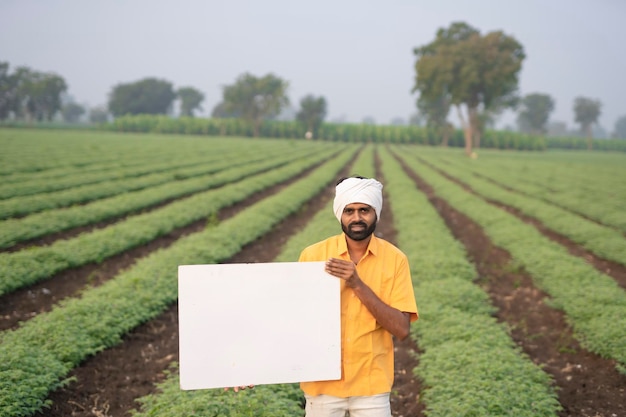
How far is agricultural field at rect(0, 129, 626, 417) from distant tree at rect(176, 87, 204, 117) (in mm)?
137785

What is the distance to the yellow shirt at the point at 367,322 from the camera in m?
2.57

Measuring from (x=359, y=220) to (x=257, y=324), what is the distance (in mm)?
731

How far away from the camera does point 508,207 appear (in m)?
18.3

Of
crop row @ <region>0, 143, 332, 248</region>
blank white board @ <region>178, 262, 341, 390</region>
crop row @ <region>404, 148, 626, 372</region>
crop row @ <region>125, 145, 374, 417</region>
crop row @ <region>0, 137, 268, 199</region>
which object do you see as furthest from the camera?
crop row @ <region>0, 137, 268, 199</region>

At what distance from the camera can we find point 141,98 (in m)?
127

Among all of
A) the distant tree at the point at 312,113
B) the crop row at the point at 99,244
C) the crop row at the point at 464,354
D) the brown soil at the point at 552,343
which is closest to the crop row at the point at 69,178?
the crop row at the point at 99,244

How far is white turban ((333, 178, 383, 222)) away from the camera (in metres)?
Answer: 2.51

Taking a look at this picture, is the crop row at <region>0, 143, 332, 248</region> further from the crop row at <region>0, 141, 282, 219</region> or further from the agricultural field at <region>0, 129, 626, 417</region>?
the crop row at <region>0, 141, 282, 219</region>

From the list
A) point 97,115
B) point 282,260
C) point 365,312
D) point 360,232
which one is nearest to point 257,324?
point 365,312

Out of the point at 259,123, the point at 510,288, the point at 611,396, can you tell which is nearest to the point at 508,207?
the point at 510,288

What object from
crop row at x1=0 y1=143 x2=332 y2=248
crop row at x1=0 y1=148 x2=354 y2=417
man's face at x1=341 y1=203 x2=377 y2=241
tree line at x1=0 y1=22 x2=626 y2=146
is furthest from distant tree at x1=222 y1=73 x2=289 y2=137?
man's face at x1=341 y1=203 x2=377 y2=241

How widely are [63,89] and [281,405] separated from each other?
389ft

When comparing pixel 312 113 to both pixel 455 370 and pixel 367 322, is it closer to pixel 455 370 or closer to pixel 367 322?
pixel 455 370

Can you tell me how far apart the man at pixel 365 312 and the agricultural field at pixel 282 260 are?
1892 millimetres
